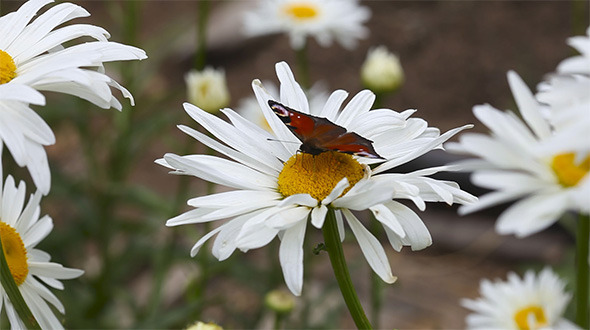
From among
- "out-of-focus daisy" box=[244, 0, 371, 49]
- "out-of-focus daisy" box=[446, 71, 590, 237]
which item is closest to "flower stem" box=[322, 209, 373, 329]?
"out-of-focus daisy" box=[446, 71, 590, 237]

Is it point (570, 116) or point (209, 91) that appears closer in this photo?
point (570, 116)

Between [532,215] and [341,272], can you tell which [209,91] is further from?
[532,215]

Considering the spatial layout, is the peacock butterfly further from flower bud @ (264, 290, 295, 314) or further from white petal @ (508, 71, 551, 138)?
flower bud @ (264, 290, 295, 314)

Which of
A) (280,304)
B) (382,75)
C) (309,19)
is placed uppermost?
(309,19)

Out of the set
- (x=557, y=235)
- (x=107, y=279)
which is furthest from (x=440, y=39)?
A: (x=107, y=279)

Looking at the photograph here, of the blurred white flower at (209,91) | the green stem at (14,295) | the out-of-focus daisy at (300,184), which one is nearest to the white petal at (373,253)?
the out-of-focus daisy at (300,184)

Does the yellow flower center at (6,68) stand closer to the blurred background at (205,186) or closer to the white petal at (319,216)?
the white petal at (319,216)

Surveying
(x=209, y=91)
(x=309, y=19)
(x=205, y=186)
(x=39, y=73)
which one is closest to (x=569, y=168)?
(x=39, y=73)
